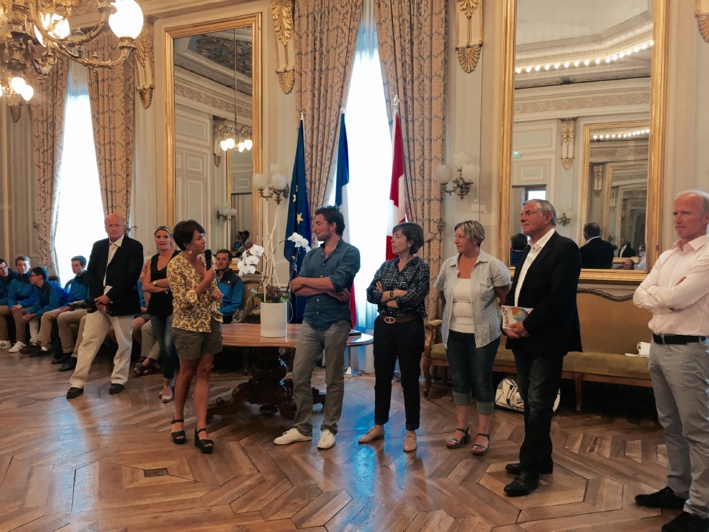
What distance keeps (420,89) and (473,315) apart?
122 inches

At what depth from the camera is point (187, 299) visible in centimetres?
344

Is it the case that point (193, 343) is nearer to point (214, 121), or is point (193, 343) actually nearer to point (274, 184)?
point (274, 184)

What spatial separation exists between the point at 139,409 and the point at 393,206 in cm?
298

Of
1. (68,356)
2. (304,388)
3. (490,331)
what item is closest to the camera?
(490,331)

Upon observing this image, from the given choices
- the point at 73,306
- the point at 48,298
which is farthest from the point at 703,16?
the point at 48,298

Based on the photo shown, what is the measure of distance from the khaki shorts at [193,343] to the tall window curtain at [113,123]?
4.26 metres

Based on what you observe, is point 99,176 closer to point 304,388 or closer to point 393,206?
point 393,206

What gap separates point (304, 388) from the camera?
3699mm

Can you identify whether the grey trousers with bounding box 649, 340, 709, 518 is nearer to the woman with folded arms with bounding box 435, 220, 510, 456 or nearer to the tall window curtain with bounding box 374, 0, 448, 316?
the woman with folded arms with bounding box 435, 220, 510, 456

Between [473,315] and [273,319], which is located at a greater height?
[473,315]

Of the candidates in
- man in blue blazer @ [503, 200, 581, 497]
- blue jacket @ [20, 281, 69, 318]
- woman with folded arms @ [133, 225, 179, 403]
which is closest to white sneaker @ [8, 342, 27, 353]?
blue jacket @ [20, 281, 69, 318]

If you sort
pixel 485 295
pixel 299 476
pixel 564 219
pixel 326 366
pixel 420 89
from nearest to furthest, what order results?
pixel 299 476
pixel 485 295
pixel 326 366
pixel 564 219
pixel 420 89

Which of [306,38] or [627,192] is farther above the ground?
[306,38]

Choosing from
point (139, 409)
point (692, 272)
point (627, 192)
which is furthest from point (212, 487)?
point (627, 192)
